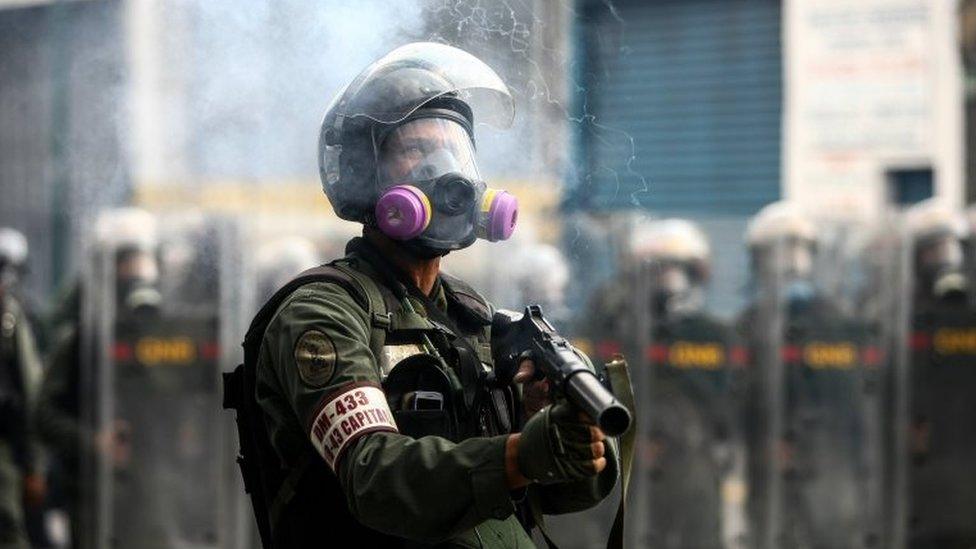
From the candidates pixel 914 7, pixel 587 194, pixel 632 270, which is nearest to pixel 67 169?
pixel 914 7

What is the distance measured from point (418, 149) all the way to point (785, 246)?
18.5 ft

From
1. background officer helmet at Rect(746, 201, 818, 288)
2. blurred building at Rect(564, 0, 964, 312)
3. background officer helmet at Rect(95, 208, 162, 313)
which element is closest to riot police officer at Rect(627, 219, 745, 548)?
background officer helmet at Rect(746, 201, 818, 288)

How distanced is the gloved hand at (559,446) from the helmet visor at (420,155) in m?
0.54

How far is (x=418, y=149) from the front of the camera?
9.07ft

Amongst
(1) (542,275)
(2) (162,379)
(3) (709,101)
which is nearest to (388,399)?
(1) (542,275)

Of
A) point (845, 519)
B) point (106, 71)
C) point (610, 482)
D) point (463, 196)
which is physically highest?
point (106, 71)

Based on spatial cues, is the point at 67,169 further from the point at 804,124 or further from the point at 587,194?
the point at 587,194

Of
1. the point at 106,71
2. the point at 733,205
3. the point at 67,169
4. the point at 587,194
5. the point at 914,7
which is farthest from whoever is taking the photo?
the point at 67,169

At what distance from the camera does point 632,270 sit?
8148 millimetres

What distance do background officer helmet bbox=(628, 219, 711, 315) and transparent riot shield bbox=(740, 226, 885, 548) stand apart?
0.97 feet

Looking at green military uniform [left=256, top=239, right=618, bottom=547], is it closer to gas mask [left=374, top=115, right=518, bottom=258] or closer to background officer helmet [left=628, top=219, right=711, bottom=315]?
gas mask [left=374, top=115, right=518, bottom=258]

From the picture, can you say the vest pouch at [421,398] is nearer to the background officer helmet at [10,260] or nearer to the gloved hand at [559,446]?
the gloved hand at [559,446]

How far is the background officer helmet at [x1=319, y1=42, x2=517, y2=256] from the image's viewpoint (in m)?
2.73

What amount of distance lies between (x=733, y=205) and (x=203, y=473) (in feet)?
24.2
